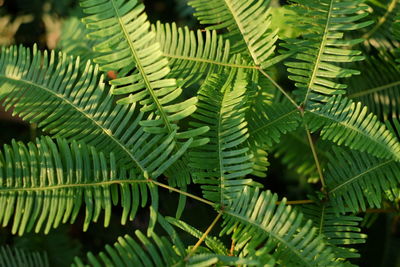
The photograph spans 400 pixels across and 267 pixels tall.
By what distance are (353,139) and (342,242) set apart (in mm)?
199

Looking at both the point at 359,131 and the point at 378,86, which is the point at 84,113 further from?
the point at 378,86

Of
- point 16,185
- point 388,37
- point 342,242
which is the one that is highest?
point 388,37

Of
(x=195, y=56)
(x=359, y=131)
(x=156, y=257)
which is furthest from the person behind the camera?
(x=195, y=56)

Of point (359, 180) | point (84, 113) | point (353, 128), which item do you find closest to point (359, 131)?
point (353, 128)

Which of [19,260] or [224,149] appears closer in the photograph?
[224,149]

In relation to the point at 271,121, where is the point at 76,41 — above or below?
above

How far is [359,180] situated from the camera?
34.0 inches

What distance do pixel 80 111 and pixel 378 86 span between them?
2.58 ft

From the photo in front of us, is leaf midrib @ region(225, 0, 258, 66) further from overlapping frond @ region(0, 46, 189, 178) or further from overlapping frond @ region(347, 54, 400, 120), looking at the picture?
overlapping frond @ region(347, 54, 400, 120)

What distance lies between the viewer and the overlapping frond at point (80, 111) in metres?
0.76

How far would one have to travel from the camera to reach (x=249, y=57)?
0.89 metres

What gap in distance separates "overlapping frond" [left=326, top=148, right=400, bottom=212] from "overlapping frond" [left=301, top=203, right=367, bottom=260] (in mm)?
18

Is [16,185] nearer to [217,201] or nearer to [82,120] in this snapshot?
[82,120]

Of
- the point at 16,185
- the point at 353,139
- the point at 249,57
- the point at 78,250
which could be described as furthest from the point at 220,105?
the point at 78,250
